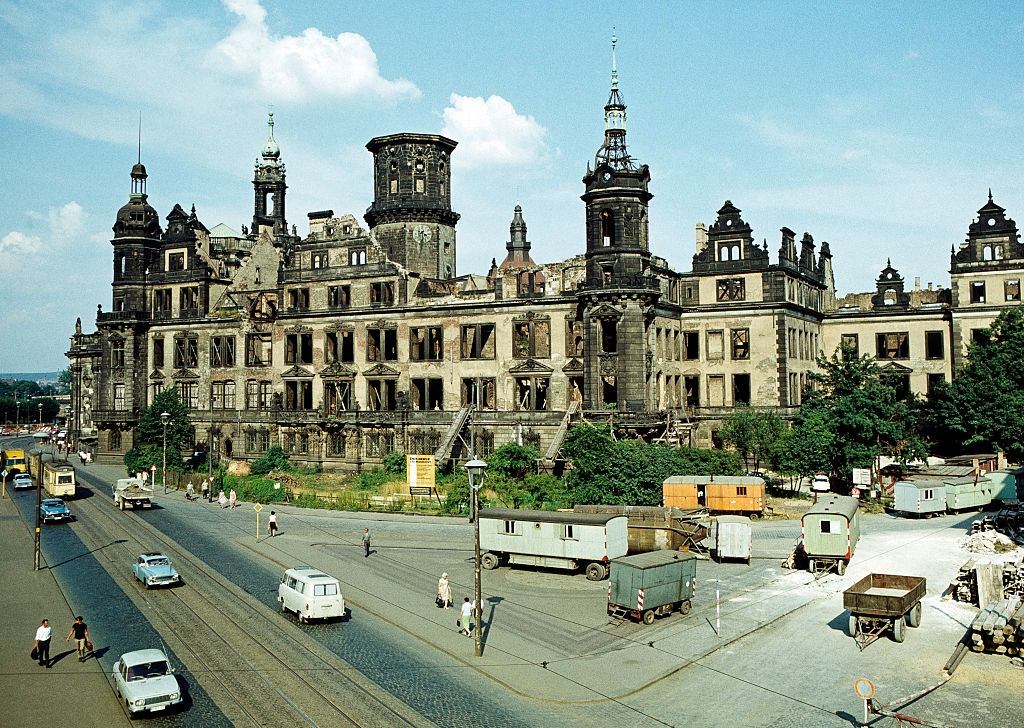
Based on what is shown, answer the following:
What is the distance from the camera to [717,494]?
51094mm

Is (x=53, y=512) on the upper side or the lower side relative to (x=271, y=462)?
lower

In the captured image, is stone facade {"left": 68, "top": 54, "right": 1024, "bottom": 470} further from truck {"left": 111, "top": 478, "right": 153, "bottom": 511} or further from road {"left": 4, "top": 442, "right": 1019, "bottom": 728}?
road {"left": 4, "top": 442, "right": 1019, "bottom": 728}

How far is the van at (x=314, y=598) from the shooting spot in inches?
1215

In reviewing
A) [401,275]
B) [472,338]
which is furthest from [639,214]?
[401,275]

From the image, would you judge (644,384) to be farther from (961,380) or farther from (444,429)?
(961,380)

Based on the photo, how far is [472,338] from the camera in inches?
2808

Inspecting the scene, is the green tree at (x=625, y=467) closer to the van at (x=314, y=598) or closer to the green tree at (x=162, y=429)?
the van at (x=314, y=598)

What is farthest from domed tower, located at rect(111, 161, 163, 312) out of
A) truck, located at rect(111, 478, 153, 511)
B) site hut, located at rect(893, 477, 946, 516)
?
site hut, located at rect(893, 477, 946, 516)

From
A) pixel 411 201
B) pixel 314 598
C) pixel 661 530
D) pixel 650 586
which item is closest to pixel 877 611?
pixel 650 586

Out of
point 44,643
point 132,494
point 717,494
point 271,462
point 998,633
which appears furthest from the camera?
point 271,462

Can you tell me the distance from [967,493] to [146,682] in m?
48.7

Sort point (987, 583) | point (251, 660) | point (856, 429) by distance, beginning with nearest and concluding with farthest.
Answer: point (251, 660)
point (987, 583)
point (856, 429)

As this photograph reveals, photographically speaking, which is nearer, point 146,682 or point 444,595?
point 146,682

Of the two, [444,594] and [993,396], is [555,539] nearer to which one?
[444,594]
